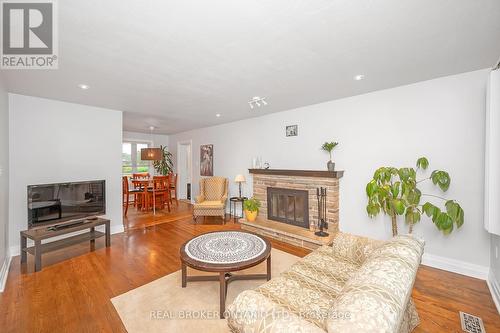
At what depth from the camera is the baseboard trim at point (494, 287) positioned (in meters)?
2.01

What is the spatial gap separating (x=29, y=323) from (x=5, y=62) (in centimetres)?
257

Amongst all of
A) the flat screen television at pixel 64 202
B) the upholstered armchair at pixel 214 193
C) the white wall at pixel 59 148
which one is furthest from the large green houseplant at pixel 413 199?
the white wall at pixel 59 148

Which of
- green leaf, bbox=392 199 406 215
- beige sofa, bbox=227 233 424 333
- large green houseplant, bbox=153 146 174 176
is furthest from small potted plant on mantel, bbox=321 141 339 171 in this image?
large green houseplant, bbox=153 146 174 176

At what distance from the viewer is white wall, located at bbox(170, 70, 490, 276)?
2471mm

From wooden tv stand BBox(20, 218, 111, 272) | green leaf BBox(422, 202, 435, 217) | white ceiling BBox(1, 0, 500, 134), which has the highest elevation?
white ceiling BBox(1, 0, 500, 134)

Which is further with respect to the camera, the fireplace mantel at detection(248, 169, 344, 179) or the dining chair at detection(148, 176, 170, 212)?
the dining chair at detection(148, 176, 170, 212)

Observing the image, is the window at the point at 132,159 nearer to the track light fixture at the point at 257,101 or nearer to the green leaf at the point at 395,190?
the track light fixture at the point at 257,101

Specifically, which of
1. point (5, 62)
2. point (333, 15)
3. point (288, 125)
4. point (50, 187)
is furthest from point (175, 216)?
point (333, 15)

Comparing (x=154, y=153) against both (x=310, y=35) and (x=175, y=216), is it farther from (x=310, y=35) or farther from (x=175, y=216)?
(x=310, y=35)

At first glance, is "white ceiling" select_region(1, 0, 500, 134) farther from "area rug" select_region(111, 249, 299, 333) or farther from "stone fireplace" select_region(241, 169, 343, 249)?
"area rug" select_region(111, 249, 299, 333)

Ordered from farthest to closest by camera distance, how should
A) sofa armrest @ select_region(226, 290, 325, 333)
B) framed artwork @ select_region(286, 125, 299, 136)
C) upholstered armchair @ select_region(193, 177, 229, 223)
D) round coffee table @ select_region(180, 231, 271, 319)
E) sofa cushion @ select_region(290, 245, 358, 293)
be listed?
upholstered armchair @ select_region(193, 177, 229, 223) < framed artwork @ select_region(286, 125, 299, 136) < round coffee table @ select_region(180, 231, 271, 319) < sofa cushion @ select_region(290, 245, 358, 293) < sofa armrest @ select_region(226, 290, 325, 333)

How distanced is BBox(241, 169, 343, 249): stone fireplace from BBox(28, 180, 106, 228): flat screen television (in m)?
2.75

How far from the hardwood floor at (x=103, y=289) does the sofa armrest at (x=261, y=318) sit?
1312 mm
